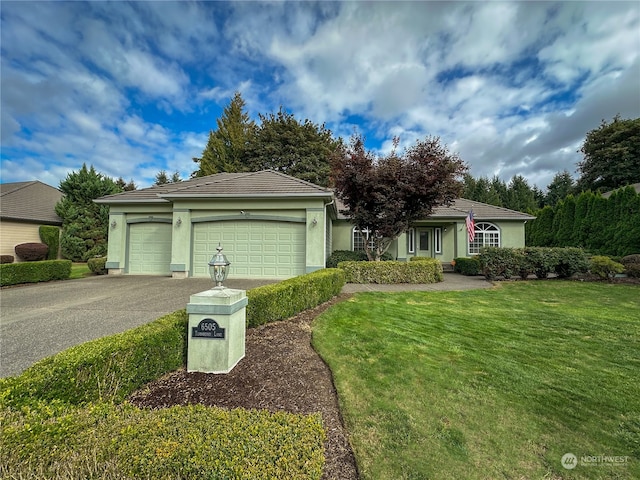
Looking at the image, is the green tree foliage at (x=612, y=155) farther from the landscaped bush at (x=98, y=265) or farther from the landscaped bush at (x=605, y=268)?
Answer: the landscaped bush at (x=98, y=265)

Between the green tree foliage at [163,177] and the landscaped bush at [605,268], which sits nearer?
the landscaped bush at [605,268]

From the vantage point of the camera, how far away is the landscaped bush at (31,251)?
613 inches

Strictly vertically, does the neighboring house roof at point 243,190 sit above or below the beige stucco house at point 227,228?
above

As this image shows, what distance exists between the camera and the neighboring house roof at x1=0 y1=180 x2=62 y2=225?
16.1 metres

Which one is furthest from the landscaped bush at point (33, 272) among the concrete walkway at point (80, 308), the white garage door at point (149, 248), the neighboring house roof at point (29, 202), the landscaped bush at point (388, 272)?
the landscaped bush at point (388, 272)

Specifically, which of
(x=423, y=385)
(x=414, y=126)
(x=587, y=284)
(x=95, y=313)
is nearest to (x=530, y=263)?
(x=587, y=284)

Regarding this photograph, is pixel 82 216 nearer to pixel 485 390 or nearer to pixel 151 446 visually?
pixel 151 446

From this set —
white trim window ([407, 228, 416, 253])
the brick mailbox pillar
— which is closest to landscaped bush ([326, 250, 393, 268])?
white trim window ([407, 228, 416, 253])

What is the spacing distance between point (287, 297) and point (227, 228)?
681 cm

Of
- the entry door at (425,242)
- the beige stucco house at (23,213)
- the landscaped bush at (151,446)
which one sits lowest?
the landscaped bush at (151,446)

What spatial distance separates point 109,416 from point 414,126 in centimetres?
1481

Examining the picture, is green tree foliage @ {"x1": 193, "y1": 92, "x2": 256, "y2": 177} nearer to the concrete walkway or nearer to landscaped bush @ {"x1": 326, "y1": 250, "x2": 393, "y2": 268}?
landscaped bush @ {"x1": 326, "y1": 250, "x2": 393, "y2": 268}

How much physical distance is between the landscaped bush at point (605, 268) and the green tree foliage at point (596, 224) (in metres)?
5.57

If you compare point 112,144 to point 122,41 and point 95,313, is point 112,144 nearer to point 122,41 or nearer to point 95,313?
point 122,41
